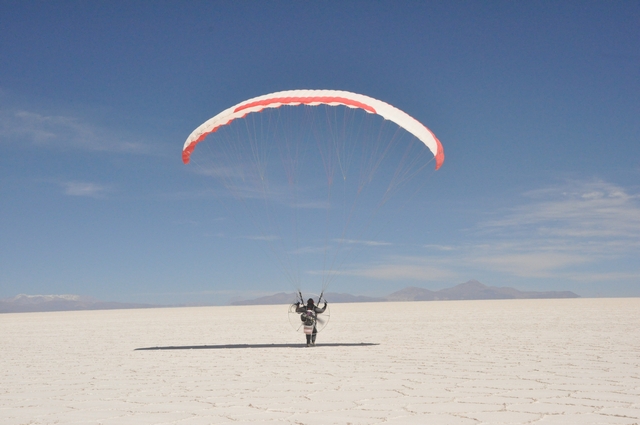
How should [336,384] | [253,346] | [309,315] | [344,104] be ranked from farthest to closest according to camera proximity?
[253,346]
[309,315]
[344,104]
[336,384]

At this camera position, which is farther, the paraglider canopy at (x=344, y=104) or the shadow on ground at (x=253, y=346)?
the shadow on ground at (x=253, y=346)

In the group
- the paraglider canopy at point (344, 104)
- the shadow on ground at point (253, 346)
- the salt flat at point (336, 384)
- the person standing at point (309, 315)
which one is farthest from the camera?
the shadow on ground at point (253, 346)

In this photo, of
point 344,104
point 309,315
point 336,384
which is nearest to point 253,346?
point 309,315

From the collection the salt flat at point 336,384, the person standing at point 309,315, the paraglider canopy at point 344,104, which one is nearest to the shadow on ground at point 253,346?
the salt flat at point 336,384

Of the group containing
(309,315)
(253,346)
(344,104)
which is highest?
(344,104)

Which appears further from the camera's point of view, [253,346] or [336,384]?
[253,346]

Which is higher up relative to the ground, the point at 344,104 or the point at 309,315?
the point at 344,104

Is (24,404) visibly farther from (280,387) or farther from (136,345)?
(136,345)

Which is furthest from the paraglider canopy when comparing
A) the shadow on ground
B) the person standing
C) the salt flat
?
the shadow on ground

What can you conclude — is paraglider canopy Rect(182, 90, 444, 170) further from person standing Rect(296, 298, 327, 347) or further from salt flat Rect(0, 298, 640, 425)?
salt flat Rect(0, 298, 640, 425)

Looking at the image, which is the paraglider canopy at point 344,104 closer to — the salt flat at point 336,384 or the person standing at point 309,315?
the person standing at point 309,315

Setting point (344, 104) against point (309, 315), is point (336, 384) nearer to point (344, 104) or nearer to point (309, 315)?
point (309, 315)

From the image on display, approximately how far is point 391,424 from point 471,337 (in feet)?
36.8

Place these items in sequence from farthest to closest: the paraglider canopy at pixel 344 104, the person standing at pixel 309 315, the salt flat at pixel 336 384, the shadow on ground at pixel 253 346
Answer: the shadow on ground at pixel 253 346, the person standing at pixel 309 315, the paraglider canopy at pixel 344 104, the salt flat at pixel 336 384
